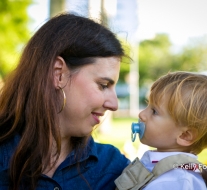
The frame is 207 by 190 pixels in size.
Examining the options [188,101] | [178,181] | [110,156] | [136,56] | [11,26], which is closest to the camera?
[178,181]

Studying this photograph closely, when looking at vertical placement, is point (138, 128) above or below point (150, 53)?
above

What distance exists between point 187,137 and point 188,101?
169 millimetres

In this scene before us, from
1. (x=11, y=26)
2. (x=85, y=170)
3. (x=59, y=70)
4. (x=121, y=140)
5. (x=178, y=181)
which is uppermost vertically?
(x=59, y=70)

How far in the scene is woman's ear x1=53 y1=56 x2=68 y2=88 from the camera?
2.21 metres

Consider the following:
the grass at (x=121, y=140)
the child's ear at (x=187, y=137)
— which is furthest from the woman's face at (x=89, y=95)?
the grass at (x=121, y=140)

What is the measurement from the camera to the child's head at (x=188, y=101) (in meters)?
2.07

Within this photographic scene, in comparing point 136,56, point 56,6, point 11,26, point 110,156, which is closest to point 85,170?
point 110,156

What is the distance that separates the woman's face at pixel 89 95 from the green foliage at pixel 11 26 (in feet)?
34.1

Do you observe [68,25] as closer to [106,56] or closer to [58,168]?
[106,56]

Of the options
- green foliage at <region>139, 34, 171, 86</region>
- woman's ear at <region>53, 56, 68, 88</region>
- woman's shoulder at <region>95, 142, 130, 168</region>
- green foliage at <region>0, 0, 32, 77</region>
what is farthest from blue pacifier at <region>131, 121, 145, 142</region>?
green foliage at <region>139, 34, 171, 86</region>

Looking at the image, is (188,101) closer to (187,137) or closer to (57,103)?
(187,137)

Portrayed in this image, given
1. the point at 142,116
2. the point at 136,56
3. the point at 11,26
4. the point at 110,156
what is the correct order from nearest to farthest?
the point at 142,116, the point at 110,156, the point at 11,26, the point at 136,56

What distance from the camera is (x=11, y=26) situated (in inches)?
528

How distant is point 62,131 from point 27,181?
11.9 inches
